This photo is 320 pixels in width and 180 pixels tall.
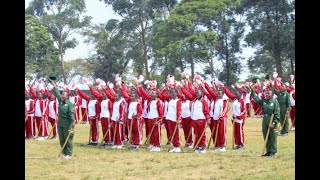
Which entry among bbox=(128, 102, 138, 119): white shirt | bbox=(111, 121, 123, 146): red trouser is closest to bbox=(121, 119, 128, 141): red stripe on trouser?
bbox=(111, 121, 123, 146): red trouser

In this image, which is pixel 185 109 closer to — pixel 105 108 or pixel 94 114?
pixel 105 108

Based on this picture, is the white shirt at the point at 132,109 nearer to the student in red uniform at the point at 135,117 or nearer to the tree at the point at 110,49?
the student in red uniform at the point at 135,117

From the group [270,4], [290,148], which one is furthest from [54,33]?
[290,148]

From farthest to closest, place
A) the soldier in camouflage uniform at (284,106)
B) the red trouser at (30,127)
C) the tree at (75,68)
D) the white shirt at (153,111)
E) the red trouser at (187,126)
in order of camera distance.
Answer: the tree at (75,68), the red trouser at (30,127), the soldier in camouflage uniform at (284,106), the red trouser at (187,126), the white shirt at (153,111)

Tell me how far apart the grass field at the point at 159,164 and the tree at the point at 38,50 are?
108 feet

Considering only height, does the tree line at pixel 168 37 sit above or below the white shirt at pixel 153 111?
above

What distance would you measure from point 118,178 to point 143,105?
599 cm

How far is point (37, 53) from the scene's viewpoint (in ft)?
160

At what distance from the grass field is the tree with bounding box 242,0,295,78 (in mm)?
26470

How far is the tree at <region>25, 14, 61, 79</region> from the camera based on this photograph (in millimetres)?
48219

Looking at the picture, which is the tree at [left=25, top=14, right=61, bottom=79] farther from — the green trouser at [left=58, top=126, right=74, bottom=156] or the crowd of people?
the green trouser at [left=58, top=126, right=74, bottom=156]

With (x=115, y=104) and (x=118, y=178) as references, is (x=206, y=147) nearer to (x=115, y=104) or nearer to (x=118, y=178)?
(x=115, y=104)

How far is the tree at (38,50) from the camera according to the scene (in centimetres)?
4822

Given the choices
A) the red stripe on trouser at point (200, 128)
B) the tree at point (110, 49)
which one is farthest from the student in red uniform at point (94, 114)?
the tree at point (110, 49)
